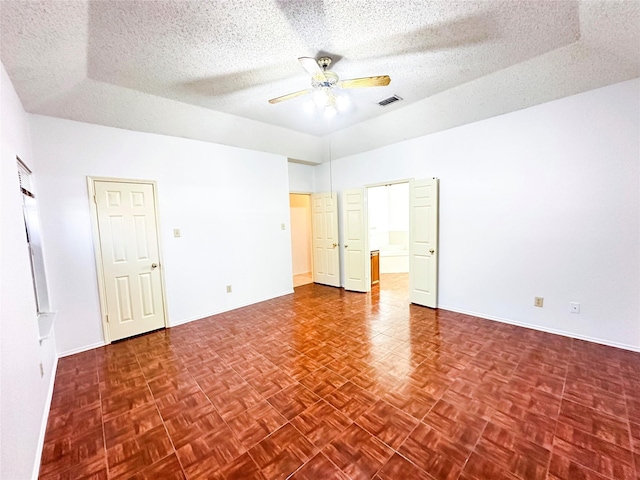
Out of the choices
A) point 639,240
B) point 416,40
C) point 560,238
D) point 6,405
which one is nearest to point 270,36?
point 416,40

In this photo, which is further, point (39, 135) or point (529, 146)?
point (529, 146)

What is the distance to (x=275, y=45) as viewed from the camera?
2213 millimetres

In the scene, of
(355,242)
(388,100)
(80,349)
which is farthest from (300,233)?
(80,349)

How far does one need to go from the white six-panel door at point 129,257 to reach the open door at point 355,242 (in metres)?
3.30

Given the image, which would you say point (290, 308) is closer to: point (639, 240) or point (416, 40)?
point (416, 40)

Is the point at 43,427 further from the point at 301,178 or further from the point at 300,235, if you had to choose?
the point at 300,235

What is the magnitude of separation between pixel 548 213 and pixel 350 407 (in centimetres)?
318

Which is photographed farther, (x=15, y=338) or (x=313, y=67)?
(x=313, y=67)

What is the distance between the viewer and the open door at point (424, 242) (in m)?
4.11

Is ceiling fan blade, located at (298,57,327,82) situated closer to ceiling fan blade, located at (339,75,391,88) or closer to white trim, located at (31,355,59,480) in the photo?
ceiling fan blade, located at (339,75,391,88)

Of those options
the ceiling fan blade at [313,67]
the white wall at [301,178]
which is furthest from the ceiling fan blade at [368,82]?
the white wall at [301,178]

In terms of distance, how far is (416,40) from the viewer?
2.24 metres

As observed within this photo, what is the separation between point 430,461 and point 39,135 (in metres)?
4.64

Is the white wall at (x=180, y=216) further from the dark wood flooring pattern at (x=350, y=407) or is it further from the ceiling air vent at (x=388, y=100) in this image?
the ceiling air vent at (x=388, y=100)
